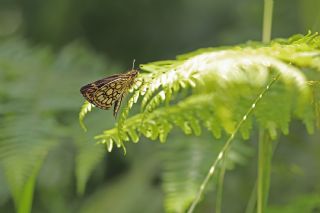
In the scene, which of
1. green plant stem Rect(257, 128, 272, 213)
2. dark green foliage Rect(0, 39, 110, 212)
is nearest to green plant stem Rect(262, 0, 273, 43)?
green plant stem Rect(257, 128, 272, 213)

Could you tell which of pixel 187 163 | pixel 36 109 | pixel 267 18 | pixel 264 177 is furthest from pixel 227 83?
pixel 36 109

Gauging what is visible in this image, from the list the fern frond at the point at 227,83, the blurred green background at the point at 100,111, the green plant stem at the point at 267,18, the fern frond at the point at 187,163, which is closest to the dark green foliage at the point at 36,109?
the blurred green background at the point at 100,111

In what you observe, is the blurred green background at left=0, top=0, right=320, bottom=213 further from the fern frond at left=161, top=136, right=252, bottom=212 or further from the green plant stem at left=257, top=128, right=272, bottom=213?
the green plant stem at left=257, top=128, right=272, bottom=213

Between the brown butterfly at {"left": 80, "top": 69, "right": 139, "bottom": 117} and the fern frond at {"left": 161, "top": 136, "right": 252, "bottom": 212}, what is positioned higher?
the brown butterfly at {"left": 80, "top": 69, "right": 139, "bottom": 117}

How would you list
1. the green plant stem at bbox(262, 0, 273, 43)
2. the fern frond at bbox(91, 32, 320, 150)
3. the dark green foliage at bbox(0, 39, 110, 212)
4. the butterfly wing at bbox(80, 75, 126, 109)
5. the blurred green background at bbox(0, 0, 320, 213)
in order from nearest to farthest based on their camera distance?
the fern frond at bbox(91, 32, 320, 150), the butterfly wing at bbox(80, 75, 126, 109), the green plant stem at bbox(262, 0, 273, 43), the dark green foliage at bbox(0, 39, 110, 212), the blurred green background at bbox(0, 0, 320, 213)

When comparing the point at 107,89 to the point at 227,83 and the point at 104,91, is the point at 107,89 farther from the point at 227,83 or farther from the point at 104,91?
the point at 227,83

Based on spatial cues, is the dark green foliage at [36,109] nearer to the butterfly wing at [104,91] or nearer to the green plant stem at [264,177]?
the butterfly wing at [104,91]

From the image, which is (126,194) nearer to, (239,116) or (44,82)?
(44,82)
